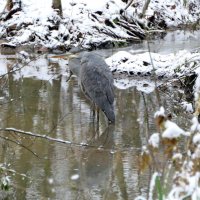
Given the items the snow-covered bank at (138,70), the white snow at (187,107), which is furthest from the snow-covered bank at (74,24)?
the white snow at (187,107)

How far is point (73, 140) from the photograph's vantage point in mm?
7039

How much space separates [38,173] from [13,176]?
0.26m

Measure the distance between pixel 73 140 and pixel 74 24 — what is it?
1083cm

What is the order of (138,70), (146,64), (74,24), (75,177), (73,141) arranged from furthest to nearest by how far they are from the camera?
(74,24) → (146,64) → (138,70) → (73,141) → (75,177)

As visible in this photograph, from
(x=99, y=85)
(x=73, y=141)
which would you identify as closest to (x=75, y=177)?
(x=73, y=141)

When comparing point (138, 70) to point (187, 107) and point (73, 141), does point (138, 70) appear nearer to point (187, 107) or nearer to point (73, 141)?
point (187, 107)

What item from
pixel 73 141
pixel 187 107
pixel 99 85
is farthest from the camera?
pixel 187 107

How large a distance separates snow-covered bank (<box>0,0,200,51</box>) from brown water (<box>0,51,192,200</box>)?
18.2ft

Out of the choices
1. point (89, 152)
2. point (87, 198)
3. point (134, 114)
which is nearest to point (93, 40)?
point (134, 114)

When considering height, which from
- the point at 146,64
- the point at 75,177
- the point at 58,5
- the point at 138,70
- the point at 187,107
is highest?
the point at 58,5

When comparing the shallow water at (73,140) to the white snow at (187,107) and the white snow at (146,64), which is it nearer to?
the white snow at (187,107)

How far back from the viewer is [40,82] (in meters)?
11.0

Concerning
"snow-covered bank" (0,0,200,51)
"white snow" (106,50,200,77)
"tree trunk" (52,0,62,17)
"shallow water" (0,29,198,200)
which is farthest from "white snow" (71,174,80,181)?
"tree trunk" (52,0,62,17)

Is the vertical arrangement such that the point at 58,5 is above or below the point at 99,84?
above
